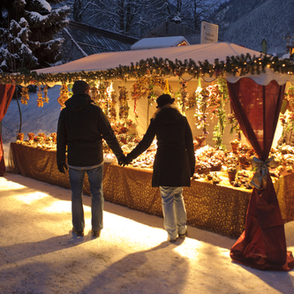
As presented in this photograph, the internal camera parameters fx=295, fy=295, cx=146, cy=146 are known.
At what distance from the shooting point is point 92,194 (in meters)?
3.29

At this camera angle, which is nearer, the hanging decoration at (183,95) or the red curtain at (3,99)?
the hanging decoration at (183,95)

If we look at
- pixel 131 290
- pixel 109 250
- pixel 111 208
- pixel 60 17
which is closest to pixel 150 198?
pixel 111 208

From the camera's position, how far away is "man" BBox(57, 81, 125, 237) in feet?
10.1

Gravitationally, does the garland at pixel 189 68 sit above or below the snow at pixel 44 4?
below

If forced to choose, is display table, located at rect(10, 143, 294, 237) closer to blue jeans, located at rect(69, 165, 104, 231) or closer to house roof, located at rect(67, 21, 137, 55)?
blue jeans, located at rect(69, 165, 104, 231)

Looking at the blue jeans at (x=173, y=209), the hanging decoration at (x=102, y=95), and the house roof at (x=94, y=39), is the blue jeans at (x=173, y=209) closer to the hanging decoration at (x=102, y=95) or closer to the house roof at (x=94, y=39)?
the hanging decoration at (x=102, y=95)

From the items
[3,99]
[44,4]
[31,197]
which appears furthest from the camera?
[44,4]

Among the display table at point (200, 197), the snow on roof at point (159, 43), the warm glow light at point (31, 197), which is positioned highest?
the snow on roof at point (159, 43)

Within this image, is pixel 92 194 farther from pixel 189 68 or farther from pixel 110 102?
pixel 110 102

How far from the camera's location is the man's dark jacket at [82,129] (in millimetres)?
3082

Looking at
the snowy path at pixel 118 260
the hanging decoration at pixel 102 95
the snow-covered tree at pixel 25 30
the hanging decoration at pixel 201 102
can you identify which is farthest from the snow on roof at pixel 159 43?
the snow-covered tree at pixel 25 30

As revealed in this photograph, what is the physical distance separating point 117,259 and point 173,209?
30.9 inches

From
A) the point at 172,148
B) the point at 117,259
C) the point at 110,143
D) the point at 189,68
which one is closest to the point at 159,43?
the point at 189,68

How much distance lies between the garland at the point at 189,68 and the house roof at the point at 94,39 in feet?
36.0
